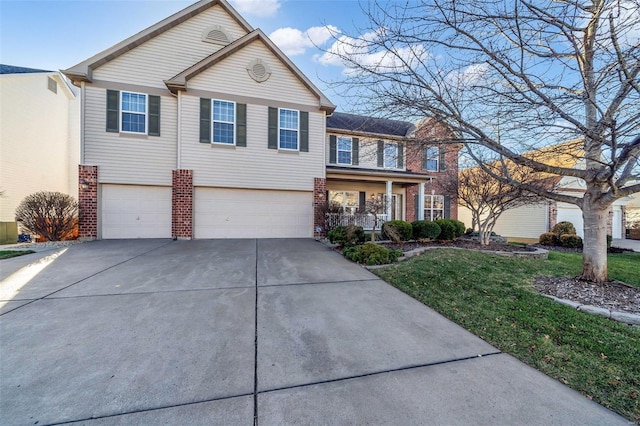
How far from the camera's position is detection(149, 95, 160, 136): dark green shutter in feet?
30.5

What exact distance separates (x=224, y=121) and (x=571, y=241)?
53.4 feet

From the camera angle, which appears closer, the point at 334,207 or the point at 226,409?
the point at 226,409

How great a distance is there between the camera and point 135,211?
932 centimetres

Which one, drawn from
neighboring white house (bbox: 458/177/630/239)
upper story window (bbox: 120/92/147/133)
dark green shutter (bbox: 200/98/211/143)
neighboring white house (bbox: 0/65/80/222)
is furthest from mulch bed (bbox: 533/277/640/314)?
neighboring white house (bbox: 0/65/80/222)

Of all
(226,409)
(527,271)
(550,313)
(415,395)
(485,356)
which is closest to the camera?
(226,409)

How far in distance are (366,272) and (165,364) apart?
4185 mm

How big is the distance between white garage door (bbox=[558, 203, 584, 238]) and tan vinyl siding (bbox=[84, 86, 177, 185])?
20.4 meters

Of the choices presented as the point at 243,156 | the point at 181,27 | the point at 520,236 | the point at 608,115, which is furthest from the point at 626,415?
the point at 520,236

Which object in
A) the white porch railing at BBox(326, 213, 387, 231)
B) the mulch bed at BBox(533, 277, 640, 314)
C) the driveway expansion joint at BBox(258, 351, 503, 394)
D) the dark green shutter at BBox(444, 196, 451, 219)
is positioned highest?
the dark green shutter at BBox(444, 196, 451, 219)

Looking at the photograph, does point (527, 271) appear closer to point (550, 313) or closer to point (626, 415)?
point (550, 313)

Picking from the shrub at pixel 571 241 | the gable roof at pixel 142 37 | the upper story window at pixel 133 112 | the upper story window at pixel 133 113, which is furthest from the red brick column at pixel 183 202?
the shrub at pixel 571 241

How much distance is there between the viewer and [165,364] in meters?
2.29

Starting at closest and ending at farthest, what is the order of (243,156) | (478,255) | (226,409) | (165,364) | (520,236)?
(226,409)
(165,364)
(478,255)
(243,156)
(520,236)

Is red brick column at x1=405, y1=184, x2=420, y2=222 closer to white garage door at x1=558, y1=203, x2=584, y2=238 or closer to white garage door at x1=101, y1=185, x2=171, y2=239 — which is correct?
white garage door at x1=558, y1=203, x2=584, y2=238
